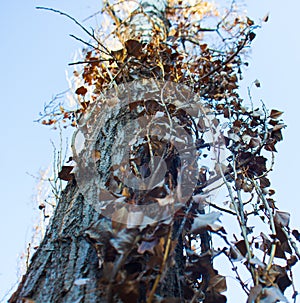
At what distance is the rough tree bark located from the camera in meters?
0.76

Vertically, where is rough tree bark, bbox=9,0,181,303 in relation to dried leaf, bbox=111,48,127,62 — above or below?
below

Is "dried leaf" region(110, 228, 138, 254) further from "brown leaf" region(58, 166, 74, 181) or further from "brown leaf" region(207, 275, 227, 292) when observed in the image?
"brown leaf" region(58, 166, 74, 181)

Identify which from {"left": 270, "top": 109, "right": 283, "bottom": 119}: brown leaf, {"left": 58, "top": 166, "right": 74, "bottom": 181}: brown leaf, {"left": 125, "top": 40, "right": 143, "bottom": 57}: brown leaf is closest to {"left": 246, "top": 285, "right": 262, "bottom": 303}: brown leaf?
{"left": 58, "top": 166, "right": 74, "bottom": 181}: brown leaf

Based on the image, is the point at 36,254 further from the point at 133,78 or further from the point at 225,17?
the point at 225,17

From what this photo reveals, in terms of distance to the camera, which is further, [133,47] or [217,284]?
[133,47]

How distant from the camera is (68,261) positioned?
0.85m

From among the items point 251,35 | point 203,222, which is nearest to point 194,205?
point 203,222

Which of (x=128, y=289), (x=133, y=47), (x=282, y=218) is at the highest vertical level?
(x=133, y=47)

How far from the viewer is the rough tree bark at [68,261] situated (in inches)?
29.9

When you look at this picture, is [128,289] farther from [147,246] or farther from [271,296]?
[271,296]

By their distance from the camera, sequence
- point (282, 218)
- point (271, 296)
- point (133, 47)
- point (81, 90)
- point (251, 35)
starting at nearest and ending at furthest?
point (271, 296)
point (282, 218)
point (133, 47)
point (81, 90)
point (251, 35)

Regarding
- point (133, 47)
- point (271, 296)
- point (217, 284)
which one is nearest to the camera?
point (271, 296)

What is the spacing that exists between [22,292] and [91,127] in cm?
73

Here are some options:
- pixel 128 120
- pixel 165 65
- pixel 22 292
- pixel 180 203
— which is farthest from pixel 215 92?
pixel 22 292
